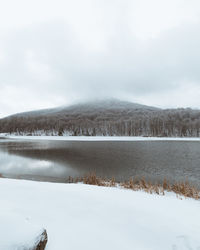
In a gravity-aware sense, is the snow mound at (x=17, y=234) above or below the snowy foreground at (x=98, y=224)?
above

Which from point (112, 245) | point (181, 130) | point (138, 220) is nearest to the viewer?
point (112, 245)

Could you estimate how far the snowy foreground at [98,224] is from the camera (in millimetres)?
2510

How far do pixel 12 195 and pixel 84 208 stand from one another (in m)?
2.41

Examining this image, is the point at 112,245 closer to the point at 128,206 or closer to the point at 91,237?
the point at 91,237

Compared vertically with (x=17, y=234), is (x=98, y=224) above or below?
below

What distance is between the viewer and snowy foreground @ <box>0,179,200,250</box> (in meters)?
2.51

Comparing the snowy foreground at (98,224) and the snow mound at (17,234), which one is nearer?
the snow mound at (17,234)

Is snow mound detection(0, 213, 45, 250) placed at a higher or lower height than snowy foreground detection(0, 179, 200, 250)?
higher

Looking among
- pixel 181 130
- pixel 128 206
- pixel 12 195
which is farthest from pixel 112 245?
pixel 181 130

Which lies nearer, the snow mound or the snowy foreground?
the snow mound

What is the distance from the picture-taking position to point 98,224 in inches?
125

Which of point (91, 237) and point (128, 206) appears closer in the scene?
point (91, 237)

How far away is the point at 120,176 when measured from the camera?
11.7 meters

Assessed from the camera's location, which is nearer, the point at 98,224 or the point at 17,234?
the point at 17,234
